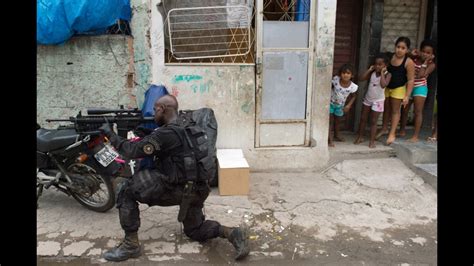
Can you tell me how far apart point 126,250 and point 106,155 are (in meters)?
1.01

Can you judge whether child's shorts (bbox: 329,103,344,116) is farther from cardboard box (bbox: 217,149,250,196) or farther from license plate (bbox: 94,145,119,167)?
license plate (bbox: 94,145,119,167)

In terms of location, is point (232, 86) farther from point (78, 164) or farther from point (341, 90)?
point (78, 164)

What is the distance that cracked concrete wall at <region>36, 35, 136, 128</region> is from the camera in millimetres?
5332

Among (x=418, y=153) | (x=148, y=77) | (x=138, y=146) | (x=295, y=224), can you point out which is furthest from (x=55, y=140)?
(x=418, y=153)

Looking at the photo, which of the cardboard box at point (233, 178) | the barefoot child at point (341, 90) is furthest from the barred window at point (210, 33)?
the cardboard box at point (233, 178)

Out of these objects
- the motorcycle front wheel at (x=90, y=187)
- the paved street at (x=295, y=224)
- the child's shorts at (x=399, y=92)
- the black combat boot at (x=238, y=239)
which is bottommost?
the paved street at (x=295, y=224)

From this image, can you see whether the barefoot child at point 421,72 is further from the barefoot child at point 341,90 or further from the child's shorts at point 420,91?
the barefoot child at point 341,90

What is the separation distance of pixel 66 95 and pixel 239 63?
2.29 metres

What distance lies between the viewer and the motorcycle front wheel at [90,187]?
4355 mm

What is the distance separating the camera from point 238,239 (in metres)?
3.70

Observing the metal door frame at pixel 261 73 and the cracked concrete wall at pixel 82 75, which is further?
the metal door frame at pixel 261 73

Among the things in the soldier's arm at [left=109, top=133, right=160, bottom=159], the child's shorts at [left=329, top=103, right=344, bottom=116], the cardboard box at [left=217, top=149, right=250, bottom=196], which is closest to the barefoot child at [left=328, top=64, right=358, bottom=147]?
the child's shorts at [left=329, top=103, right=344, bottom=116]

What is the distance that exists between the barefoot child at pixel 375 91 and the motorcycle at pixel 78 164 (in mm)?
Answer: 3847
